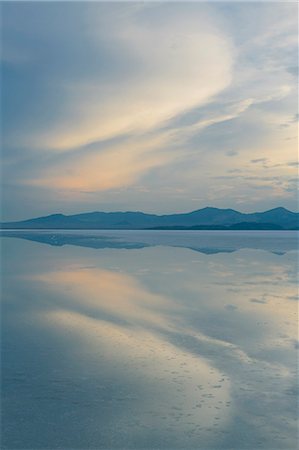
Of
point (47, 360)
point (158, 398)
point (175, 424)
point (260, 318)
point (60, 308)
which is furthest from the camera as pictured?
point (60, 308)

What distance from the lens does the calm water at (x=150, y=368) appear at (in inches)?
254

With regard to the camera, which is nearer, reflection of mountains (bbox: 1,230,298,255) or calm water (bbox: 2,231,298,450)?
calm water (bbox: 2,231,298,450)

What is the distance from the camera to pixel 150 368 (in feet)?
29.8

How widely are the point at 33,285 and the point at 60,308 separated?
5256mm

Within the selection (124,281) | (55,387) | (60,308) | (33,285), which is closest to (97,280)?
(124,281)

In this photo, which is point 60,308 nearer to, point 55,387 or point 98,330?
point 98,330

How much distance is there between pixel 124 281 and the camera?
67.5 ft

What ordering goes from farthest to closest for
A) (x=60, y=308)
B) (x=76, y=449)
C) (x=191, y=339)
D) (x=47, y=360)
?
(x=60, y=308), (x=191, y=339), (x=47, y=360), (x=76, y=449)

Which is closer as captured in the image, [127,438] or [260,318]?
[127,438]

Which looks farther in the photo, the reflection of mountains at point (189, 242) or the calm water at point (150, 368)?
the reflection of mountains at point (189, 242)

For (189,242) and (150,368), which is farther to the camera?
(189,242)

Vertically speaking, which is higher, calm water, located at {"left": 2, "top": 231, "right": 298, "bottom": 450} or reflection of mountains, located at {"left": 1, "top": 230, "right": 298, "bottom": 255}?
reflection of mountains, located at {"left": 1, "top": 230, "right": 298, "bottom": 255}

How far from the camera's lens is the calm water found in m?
6.45

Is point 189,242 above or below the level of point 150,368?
above
